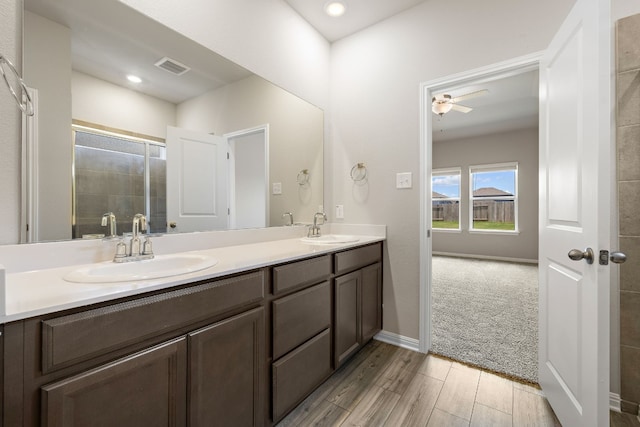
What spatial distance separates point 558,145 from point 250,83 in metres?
1.80

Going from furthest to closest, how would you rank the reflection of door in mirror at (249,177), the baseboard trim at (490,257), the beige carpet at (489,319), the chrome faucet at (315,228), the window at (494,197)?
the window at (494,197)
the baseboard trim at (490,257)
the chrome faucet at (315,228)
the beige carpet at (489,319)
the reflection of door in mirror at (249,177)

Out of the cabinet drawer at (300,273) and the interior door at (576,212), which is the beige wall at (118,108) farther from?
the interior door at (576,212)

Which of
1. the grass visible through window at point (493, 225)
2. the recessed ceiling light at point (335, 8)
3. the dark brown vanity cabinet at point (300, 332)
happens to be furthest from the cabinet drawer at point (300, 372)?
the grass visible through window at point (493, 225)

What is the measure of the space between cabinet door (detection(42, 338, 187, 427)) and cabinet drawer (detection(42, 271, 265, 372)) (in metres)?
0.05

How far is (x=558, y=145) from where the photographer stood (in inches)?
55.5

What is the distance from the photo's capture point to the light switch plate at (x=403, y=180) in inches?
84.7

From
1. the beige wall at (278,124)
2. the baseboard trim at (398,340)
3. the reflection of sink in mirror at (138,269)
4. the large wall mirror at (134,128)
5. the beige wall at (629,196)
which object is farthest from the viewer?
the baseboard trim at (398,340)

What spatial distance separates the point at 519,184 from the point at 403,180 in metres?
4.63

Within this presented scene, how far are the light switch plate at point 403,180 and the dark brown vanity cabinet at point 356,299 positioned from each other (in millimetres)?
502

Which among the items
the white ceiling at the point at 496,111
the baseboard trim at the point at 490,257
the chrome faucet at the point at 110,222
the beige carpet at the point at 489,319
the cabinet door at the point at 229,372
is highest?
the white ceiling at the point at 496,111

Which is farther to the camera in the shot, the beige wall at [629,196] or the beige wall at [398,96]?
the beige wall at [398,96]

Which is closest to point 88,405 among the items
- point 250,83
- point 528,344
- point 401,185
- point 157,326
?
point 157,326

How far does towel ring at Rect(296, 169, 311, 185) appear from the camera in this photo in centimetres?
238

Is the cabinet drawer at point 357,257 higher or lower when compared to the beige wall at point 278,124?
lower
